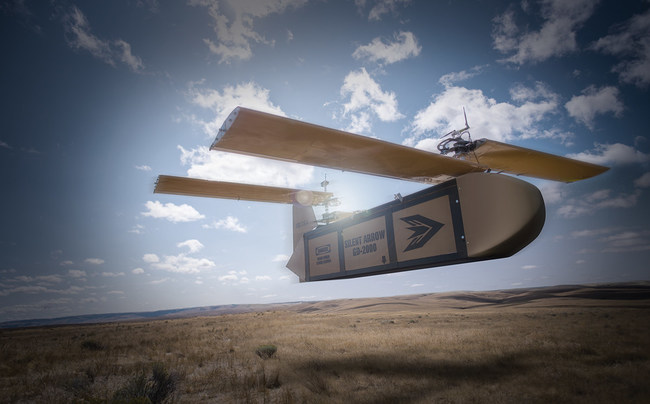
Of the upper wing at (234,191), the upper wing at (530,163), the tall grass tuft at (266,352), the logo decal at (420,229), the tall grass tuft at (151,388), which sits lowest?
the tall grass tuft at (266,352)

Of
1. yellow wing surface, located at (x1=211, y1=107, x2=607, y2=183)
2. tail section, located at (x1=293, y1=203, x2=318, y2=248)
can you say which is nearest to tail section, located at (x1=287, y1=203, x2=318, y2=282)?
tail section, located at (x1=293, y1=203, x2=318, y2=248)

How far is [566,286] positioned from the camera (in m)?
59.8

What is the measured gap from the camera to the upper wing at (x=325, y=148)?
4.59 meters

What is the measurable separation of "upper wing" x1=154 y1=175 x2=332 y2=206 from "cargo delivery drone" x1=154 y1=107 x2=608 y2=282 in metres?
0.05

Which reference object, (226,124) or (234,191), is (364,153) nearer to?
(226,124)

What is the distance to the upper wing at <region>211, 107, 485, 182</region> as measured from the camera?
4594 mm

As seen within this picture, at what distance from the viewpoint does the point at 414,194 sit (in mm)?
6164

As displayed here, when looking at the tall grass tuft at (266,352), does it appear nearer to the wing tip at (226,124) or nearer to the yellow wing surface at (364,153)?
the yellow wing surface at (364,153)

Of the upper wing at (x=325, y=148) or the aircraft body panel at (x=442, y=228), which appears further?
the aircraft body panel at (x=442, y=228)

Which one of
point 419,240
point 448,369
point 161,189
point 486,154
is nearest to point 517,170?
point 486,154

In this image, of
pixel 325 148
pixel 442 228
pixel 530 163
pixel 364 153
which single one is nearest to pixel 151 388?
pixel 325 148

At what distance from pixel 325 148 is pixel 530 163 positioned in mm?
5327

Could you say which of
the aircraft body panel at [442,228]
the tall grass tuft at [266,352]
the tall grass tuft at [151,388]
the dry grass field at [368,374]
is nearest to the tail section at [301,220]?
the aircraft body panel at [442,228]

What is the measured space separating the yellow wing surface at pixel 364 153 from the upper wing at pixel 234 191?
3092 millimetres
